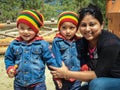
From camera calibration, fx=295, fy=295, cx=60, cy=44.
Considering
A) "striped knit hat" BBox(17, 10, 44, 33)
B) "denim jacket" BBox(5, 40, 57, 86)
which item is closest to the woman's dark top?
"denim jacket" BBox(5, 40, 57, 86)

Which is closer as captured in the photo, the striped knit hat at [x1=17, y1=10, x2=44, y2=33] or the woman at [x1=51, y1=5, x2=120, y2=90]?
the woman at [x1=51, y1=5, x2=120, y2=90]

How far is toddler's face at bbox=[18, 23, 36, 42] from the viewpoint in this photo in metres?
3.05

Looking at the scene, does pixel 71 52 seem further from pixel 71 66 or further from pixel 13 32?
pixel 13 32

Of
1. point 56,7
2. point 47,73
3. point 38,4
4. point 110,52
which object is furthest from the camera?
point 56,7

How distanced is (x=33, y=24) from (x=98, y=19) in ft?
2.20

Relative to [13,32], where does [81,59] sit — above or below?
above

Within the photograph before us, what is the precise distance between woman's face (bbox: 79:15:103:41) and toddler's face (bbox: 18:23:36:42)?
20.9 inches

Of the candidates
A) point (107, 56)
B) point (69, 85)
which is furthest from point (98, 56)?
point (69, 85)

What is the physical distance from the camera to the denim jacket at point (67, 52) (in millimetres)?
3174

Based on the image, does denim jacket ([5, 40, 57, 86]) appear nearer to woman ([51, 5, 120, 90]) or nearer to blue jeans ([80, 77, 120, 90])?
woman ([51, 5, 120, 90])

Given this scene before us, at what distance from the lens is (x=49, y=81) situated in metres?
5.23

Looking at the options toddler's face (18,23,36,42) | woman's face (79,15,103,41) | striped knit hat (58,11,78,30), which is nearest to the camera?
woman's face (79,15,103,41)

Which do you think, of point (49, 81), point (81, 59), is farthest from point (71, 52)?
point (49, 81)

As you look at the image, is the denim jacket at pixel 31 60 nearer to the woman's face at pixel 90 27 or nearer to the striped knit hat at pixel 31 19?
the striped knit hat at pixel 31 19
